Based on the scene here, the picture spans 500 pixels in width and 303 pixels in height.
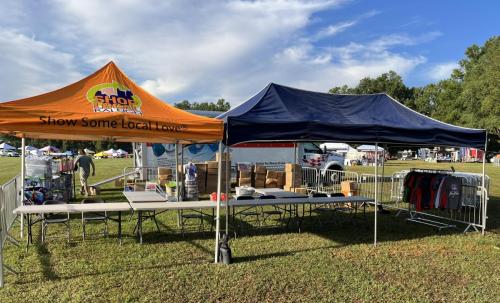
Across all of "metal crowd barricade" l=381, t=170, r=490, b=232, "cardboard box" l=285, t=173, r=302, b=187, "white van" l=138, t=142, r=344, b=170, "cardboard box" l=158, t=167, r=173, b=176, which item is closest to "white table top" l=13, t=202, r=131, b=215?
"metal crowd barricade" l=381, t=170, r=490, b=232

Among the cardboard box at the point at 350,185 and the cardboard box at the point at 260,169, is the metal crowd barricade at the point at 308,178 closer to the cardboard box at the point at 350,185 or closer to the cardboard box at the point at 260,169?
the cardboard box at the point at 260,169

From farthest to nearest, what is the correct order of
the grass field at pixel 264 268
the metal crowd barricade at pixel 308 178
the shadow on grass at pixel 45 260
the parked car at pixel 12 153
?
the parked car at pixel 12 153 → the metal crowd barricade at pixel 308 178 → the shadow on grass at pixel 45 260 → the grass field at pixel 264 268

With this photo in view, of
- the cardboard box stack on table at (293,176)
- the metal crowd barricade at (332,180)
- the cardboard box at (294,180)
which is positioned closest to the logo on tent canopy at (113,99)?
the metal crowd barricade at (332,180)

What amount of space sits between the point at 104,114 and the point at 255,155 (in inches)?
496

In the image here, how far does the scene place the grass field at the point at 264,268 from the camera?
4.76m

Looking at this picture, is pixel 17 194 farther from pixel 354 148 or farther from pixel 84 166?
pixel 354 148

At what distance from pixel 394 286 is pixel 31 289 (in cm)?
463

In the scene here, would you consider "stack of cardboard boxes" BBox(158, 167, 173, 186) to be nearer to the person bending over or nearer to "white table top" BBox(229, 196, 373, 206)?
the person bending over

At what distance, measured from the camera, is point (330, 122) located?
22.6 ft

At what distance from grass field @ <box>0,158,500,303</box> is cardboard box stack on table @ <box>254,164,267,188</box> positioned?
7859mm

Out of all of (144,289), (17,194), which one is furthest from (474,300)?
(17,194)

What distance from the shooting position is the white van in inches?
658

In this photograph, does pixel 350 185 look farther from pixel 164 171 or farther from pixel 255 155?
pixel 164 171

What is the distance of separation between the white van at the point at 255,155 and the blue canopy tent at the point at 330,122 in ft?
25.4
